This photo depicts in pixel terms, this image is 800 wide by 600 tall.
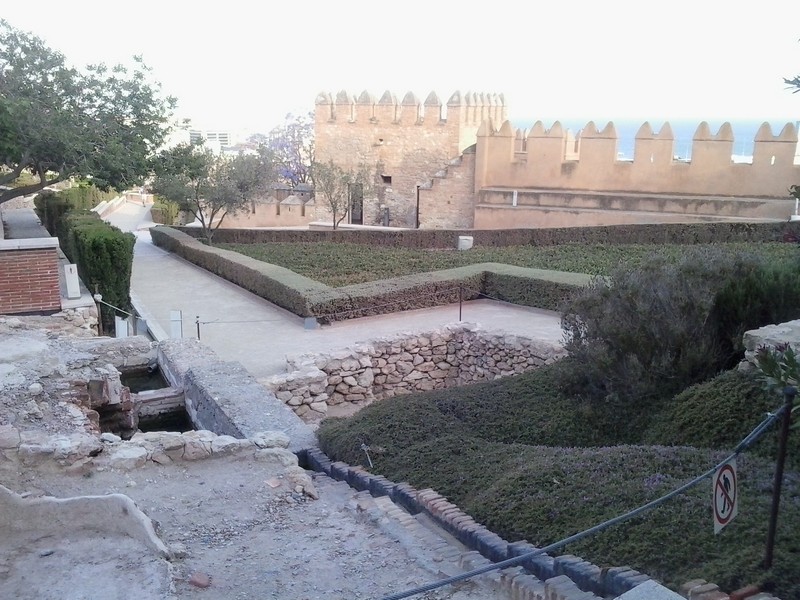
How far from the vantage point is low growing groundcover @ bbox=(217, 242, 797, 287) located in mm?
14742

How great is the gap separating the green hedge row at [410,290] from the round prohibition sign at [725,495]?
858 centimetres

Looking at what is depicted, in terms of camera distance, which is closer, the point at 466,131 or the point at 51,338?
the point at 51,338

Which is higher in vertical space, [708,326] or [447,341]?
[708,326]

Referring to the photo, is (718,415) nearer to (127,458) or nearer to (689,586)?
(689,586)

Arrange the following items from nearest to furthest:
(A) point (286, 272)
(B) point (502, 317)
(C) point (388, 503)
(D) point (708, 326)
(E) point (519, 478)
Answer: (E) point (519, 478), (C) point (388, 503), (D) point (708, 326), (B) point (502, 317), (A) point (286, 272)

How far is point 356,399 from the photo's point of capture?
34.6 ft

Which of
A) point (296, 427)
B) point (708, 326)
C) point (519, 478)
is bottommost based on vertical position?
point (296, 427)

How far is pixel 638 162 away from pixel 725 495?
21.4m

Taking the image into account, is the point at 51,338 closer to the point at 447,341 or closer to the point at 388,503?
the point at 447,341

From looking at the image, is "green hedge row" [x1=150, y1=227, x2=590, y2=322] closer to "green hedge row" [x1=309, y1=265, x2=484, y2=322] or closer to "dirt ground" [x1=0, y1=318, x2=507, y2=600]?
"green hedge row" [x1=309, y1=265, x2=484, y2=322]

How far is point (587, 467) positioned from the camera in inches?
195

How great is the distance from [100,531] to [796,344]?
17.4 feet

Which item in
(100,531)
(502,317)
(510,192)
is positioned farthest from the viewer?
(510,192)

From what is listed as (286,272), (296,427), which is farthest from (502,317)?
(296,427)
